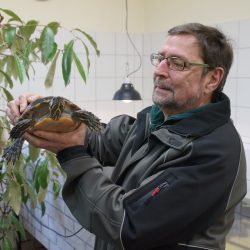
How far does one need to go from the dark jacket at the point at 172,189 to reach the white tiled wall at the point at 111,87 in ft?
3.21

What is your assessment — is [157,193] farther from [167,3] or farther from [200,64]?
A: [167,3]

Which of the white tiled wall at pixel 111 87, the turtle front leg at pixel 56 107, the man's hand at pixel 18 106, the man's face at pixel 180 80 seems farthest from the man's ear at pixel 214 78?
the white tiled wall at pixel 111 87

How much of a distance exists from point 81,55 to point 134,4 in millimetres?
652

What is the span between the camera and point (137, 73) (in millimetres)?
3113

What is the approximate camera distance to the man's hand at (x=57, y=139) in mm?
914

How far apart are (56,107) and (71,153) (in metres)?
0.20

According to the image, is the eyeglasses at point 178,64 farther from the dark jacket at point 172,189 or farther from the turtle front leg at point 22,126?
the turtle front leg at point 22,126

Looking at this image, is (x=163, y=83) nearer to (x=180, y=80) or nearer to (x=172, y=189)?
(x=180, y=80)

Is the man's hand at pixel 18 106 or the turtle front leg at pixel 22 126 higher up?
the man's hand at pixel 18 106

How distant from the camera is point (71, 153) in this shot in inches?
35.3

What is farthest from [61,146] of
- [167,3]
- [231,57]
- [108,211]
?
[167,3]

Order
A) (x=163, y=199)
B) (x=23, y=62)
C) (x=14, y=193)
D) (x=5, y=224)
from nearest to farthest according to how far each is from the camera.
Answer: (x=163, y=199), (x=23, y=62), (x=14, y=193), (x=5, y=224)

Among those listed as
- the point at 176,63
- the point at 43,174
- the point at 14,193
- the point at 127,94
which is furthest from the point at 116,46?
the point at 176,63

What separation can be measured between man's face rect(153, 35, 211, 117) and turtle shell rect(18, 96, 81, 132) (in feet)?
0.82
